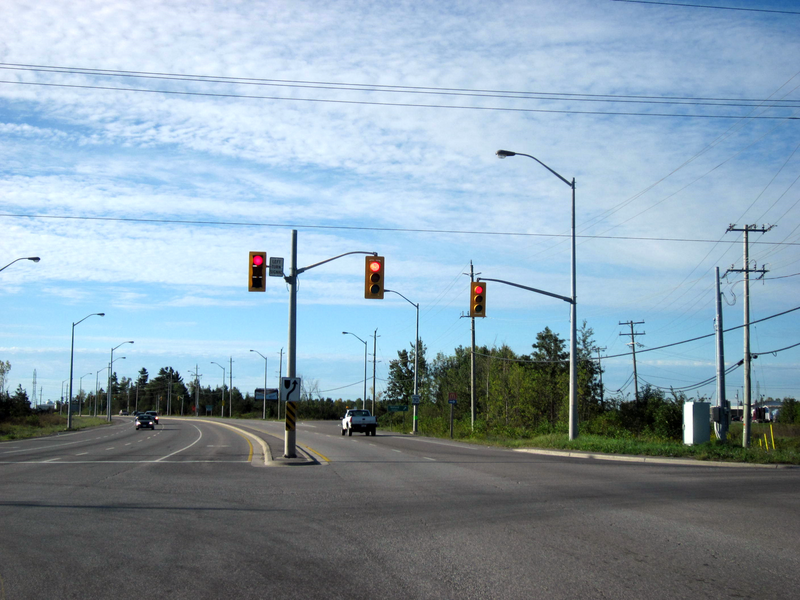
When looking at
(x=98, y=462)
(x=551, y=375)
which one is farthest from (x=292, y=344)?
(x=551, y=375)

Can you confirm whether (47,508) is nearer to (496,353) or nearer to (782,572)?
(782,572)

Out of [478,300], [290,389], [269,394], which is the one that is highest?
[478,300]

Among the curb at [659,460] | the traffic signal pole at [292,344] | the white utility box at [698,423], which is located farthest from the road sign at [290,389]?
the white utility box at [698,423]

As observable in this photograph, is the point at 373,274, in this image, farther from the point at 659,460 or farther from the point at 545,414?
the point at 545,414

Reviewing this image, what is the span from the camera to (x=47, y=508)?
473 inches

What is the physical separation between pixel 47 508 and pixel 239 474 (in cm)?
672

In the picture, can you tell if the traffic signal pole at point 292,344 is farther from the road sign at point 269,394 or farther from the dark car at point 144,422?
the road sign at point 269,394

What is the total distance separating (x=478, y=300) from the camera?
2630 cm

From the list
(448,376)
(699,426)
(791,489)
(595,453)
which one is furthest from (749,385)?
(448,376)

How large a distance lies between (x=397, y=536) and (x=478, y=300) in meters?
17.3

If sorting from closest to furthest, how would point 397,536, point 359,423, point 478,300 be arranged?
1. point 397,536
2. point 478,300
3. point 359,423

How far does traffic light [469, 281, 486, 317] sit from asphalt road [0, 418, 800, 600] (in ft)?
30.0

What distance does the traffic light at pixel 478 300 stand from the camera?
26.0 m

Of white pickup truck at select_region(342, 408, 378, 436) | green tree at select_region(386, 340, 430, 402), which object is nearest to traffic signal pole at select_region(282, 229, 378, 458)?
white pickup truck at select_region(342, 408, 378, 436)
